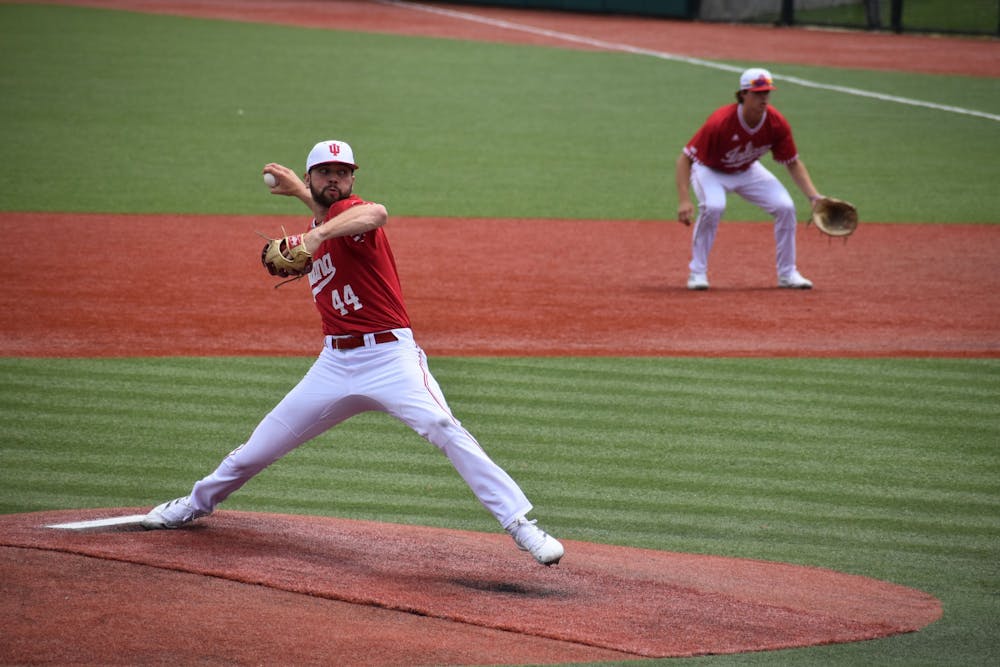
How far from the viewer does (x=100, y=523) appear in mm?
6121

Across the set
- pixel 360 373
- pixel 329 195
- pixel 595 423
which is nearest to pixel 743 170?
pixel 595 423

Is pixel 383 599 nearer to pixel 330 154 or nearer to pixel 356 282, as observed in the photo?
pixel 356 282

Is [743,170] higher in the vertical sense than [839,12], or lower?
lower

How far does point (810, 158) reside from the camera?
18828mm

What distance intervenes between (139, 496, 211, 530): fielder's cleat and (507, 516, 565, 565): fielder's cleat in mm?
1415

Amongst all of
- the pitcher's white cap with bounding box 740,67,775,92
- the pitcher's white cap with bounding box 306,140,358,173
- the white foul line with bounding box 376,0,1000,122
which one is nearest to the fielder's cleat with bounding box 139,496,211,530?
the pitcher's white cap with bounding box 306,140,358,173

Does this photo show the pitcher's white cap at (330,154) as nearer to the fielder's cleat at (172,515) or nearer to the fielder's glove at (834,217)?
the fielder's cleat at (172,515)

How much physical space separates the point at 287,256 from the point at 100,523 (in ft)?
5.35

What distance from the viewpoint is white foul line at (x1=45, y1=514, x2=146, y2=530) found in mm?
6090

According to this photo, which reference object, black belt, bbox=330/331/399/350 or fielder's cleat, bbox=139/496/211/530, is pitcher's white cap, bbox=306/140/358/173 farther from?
fielder's cleat, bbox=139/496/211/530

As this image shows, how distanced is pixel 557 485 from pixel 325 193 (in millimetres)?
2310

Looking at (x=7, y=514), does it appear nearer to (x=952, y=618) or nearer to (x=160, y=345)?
(x=160, y=345)

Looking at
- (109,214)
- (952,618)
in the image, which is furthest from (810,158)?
(952,618)

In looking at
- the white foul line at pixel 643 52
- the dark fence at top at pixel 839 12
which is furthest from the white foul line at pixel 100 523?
the dark fence at top at pixel 839 12
